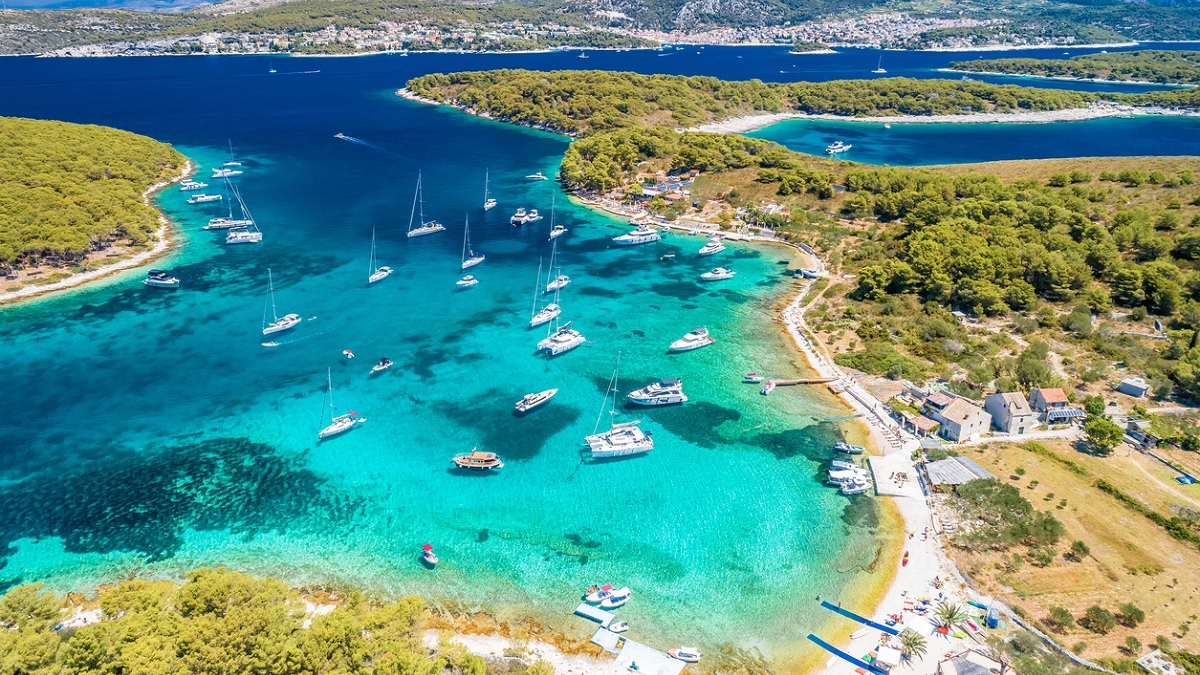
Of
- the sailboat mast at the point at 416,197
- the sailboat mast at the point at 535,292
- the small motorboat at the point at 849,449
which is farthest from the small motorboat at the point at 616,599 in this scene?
the sailboat mast at the point at 416,197

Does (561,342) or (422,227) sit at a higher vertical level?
(422,227)

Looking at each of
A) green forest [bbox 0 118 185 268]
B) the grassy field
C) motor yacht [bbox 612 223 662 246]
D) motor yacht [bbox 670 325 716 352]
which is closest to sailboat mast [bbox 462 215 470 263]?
motor yacht [bbox 612 223 662 246]

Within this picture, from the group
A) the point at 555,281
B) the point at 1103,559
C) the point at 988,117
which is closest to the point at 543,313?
the point at 555,281

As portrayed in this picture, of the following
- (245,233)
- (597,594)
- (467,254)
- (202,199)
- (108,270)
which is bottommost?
(597,594)

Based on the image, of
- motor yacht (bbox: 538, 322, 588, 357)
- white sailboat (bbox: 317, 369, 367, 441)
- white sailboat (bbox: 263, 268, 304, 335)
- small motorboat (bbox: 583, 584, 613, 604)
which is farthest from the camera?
white sailboat (bbox: 263, 268, 304, 335)

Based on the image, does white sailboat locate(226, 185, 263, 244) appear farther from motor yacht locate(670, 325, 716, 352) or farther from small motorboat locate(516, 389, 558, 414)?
motor yacht locate(670, 325, 716, 352)

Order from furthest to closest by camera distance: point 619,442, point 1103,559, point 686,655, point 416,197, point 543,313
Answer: point 416,197 → point 543,313 → point 619,442 → point 1103,559 → point 686,655

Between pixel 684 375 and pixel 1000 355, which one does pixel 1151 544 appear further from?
pixel 684 375

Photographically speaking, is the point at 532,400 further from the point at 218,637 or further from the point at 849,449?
the point at 218,637
